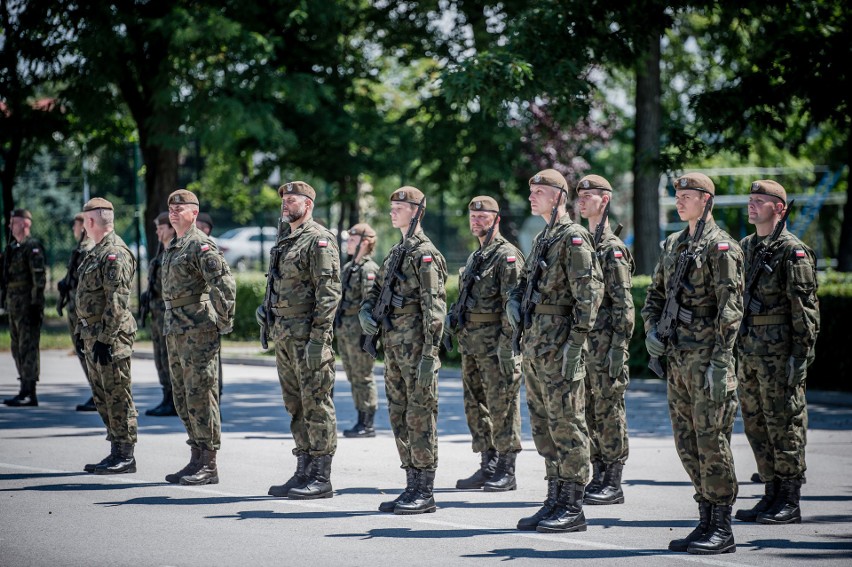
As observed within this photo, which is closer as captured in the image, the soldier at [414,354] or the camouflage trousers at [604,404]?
the soldier at [414,354]

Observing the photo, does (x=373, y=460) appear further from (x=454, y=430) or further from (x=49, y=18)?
(x=49, y=18)

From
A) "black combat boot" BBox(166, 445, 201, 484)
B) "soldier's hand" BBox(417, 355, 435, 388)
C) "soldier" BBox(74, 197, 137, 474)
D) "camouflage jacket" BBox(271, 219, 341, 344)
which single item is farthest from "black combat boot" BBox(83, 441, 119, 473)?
"soldier's hand" BBox(417, 355, 435, 388)

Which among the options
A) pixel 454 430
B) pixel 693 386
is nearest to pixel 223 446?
pixel 454 430

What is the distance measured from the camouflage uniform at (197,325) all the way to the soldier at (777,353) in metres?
4.10

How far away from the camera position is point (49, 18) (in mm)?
21922

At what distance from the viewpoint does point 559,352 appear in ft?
23.7

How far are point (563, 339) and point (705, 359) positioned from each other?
3.09ft

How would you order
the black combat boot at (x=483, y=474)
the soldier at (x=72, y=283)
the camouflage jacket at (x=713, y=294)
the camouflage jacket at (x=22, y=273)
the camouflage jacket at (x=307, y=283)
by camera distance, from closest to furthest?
the camouflage jacket at (x=713, y=294)
the camouflage jacket at (x=307, y=283)
the black combat boot at (x=483, y=474)
the soldier at (x=72, y=283)
the camouflage jacket at (x=22, y=273)

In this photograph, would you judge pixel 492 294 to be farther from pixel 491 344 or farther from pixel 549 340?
pixel 549 340

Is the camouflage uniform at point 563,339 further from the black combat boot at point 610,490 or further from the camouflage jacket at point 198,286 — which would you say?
the camouflage jacket at point 198,286

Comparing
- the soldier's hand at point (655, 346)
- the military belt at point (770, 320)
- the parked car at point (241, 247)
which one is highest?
the parked car at point (241, 247)

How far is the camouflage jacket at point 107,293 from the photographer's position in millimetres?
9211

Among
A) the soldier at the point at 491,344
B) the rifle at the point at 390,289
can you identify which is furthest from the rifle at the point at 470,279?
the rifle at the point at 390,289

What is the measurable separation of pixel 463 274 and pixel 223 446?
346 centimetres
